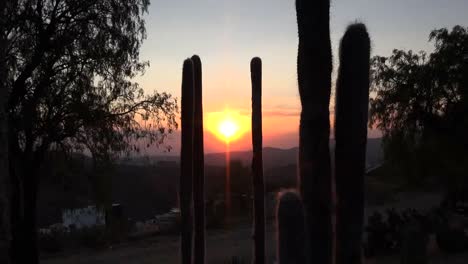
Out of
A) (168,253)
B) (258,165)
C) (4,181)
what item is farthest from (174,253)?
(4,181)

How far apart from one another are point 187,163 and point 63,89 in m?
6.65

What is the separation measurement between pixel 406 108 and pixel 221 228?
1233 cm

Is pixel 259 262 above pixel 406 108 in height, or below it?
below

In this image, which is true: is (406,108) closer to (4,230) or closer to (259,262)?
(259,262)

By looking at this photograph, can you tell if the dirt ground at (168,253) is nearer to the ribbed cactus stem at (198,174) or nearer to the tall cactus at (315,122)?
the ribbed cactus stem at (198,174)

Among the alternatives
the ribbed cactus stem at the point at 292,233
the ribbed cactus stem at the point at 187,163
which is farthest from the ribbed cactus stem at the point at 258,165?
the ribbed cactus stem at the point at 292,233

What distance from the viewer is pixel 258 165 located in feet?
37.3

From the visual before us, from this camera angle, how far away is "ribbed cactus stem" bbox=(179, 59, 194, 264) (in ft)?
30.9

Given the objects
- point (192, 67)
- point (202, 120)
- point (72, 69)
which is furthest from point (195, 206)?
point (72, 69)

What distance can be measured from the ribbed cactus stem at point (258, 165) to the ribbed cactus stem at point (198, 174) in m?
1.17

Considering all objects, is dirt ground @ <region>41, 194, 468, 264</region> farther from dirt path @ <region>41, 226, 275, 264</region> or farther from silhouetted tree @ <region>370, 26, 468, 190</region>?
silhouetted tree @ <region>370, 26, 468, 190</region>

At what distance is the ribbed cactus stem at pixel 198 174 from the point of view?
10.0 meters

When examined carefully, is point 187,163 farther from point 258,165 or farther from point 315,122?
point 315,122

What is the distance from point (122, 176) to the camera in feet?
213
